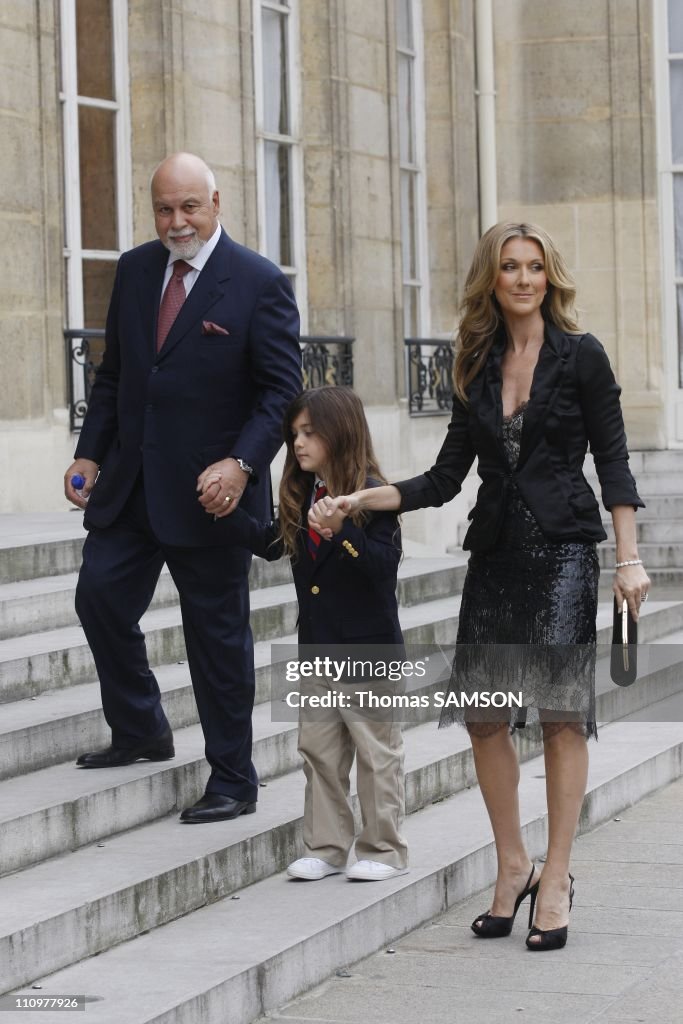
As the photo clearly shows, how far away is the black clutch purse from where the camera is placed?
14.7 ft

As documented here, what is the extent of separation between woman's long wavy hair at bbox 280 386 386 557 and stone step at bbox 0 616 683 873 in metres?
0.83

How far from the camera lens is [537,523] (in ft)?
15.0

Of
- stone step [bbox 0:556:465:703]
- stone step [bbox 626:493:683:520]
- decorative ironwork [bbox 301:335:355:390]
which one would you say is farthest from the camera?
stone step [bbox 626:493:683:520]

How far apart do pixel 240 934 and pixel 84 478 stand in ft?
4.59

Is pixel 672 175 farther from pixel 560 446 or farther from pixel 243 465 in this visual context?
pixel 560 446

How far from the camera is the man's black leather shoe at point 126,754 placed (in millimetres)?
5336

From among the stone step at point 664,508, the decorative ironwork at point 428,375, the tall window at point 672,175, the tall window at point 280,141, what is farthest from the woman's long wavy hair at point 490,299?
the tall window at point 672,175

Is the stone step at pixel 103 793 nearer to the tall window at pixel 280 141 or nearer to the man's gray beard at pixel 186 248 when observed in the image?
the man's gray beard at pixel 186 248

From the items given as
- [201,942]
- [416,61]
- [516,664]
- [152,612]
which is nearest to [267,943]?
[201,942]

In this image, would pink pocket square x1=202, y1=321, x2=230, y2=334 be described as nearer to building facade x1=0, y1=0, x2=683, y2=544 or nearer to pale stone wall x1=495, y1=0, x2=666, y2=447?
building facade x1=0, y1=0, x2=683, y2=544

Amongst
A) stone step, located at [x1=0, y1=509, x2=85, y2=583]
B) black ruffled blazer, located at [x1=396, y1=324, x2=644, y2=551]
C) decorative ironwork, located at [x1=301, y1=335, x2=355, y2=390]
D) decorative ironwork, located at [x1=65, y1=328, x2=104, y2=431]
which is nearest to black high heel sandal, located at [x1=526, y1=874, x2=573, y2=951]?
black ruffled blazer, located at [x1=396, y1=324, x2=644, y2=551]

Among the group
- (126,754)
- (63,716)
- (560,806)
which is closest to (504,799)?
(560,806)

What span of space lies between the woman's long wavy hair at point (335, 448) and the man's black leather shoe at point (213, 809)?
765mm

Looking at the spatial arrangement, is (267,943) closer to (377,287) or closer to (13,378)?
(13,378)
